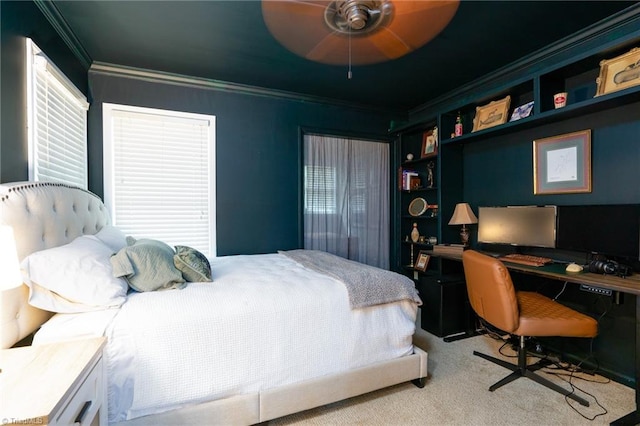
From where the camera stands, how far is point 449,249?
311cm

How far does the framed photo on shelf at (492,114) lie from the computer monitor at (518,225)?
0.82 m

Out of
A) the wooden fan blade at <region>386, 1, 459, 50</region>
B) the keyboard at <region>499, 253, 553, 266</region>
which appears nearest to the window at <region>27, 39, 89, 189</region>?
the wooden fan blade at <region>386, 1, 459, 50</region>

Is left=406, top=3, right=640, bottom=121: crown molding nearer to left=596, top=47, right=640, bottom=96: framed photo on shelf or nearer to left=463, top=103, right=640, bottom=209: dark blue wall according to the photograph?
left=596, top=47, right=640, bottom=96: framed photo on shelf

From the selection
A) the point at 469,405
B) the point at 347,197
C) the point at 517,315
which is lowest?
the point at 469,405

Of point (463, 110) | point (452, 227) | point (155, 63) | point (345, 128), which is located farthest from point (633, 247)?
point (155, 63)

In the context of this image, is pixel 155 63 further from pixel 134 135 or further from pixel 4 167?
pixel 4 167

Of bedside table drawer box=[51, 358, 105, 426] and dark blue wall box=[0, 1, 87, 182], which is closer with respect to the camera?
bedside table drawer box=[51, 358, 105, 426]

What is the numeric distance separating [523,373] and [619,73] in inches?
85.9

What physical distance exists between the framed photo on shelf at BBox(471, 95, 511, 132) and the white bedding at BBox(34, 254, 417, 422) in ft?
6.63

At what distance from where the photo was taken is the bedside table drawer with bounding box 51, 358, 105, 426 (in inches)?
34.4

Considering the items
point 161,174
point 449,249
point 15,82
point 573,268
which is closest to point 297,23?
point 15,82

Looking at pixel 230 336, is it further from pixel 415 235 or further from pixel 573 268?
pixel 415 235

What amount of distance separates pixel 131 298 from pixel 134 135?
2097 millimetres

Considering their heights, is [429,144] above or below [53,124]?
above
